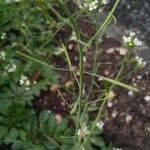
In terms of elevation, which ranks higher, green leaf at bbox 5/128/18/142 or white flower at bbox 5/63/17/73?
white flower at bbox 5/63/17/73

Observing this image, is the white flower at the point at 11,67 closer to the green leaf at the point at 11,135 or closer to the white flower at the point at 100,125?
the green leaf at the point at 11,135

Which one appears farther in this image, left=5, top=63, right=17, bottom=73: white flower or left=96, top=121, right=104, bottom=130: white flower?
left=5, top=63, right=17, bottom=73: white flower

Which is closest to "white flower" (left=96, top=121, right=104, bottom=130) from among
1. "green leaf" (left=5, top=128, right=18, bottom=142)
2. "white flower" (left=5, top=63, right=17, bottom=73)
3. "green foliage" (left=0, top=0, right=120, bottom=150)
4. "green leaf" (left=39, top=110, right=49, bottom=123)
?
"green foliage" (left=0, top=0, right=120, bottom=150)

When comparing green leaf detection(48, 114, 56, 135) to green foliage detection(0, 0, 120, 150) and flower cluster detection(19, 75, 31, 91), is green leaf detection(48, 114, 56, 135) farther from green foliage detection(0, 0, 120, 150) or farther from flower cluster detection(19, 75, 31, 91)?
flower cluster detection(19, 75, 31, 91)

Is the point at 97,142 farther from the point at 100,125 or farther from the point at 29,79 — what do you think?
the point at 29,79

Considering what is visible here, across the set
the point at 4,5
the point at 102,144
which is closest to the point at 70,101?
the point at 102,144

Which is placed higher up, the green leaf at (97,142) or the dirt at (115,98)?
the dirt at (115,98)

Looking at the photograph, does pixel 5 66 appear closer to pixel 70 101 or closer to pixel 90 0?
pixel 70 101

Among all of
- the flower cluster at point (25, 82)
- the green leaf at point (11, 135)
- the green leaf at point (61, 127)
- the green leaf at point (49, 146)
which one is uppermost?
the flower cluster at point (25, 82)

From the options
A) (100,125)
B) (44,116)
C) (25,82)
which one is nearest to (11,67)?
(25,82)

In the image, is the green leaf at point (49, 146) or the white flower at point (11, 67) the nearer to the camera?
the green leaf at point (49, 146)

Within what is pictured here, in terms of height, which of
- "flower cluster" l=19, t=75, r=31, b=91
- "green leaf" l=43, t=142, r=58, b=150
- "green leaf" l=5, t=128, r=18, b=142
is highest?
"flower cluster" l=19, t=75, r=31, b=91

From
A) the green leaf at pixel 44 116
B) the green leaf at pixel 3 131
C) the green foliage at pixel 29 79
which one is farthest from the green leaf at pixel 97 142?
the green leaf at pixel 3 131
